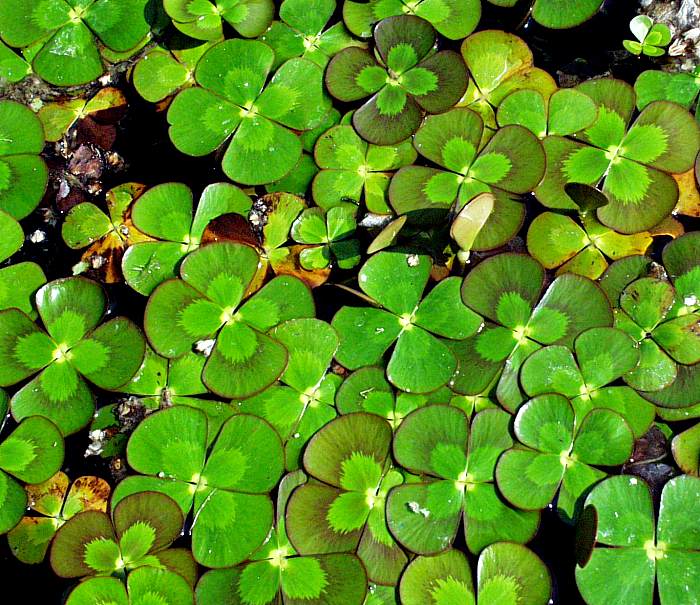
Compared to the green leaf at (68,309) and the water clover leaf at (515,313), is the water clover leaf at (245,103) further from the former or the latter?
the water clover leaf at (515,313)

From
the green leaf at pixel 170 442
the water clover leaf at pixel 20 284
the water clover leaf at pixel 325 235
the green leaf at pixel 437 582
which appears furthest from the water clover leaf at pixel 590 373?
the water clover leaf at pixel 20 284

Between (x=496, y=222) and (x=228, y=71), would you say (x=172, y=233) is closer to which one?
(x=228, y=71)

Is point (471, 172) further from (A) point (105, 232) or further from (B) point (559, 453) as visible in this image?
(A) point (105, 232)

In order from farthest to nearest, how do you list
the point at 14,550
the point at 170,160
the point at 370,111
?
1. the point at 170,160
2. the point at 370,111
3. the point at 14,550

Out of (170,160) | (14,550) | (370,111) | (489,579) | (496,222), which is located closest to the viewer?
(489,579)

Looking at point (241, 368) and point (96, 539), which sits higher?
point (241, 368)

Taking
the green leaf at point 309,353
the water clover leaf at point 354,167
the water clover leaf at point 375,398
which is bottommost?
the water clover leaf at point 375,398

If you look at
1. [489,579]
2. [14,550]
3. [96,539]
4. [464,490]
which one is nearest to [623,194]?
[464,490]
